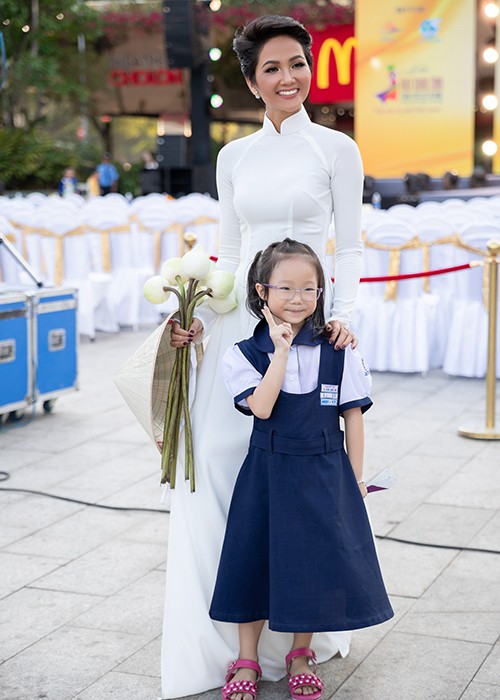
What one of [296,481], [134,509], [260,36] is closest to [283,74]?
[260,36]

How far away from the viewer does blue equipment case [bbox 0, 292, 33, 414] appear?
624 centimetres

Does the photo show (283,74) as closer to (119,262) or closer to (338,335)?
(338,335)

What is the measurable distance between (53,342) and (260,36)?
13.4 feet

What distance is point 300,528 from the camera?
110 inches

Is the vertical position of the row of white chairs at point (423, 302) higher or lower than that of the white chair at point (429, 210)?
lower

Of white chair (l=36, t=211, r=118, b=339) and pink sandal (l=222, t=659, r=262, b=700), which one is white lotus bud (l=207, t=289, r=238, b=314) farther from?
white chair (l=36, t=211, r=118, b=339)

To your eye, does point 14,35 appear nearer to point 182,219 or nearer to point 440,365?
point 182,219

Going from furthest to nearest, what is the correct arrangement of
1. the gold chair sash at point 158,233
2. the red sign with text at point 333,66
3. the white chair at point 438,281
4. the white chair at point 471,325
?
the red sign with text at point 333,66
the gold chair sash at point 158,233
the white chair at point 438,281
the white chair at point 471,325

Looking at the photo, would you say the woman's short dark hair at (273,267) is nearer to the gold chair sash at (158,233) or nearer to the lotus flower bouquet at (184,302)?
the lotus flower bouquet at (184,302)

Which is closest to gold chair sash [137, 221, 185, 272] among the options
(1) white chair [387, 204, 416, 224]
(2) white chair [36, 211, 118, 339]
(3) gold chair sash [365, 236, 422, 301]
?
(2) white chair [36, 211, 118, 339]

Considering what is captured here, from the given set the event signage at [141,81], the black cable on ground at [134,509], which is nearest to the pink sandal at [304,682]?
the black cable on ground at [134,509]

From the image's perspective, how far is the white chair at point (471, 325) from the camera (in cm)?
787

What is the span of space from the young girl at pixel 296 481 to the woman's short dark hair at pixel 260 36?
54 cm

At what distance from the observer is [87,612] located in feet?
11.9
